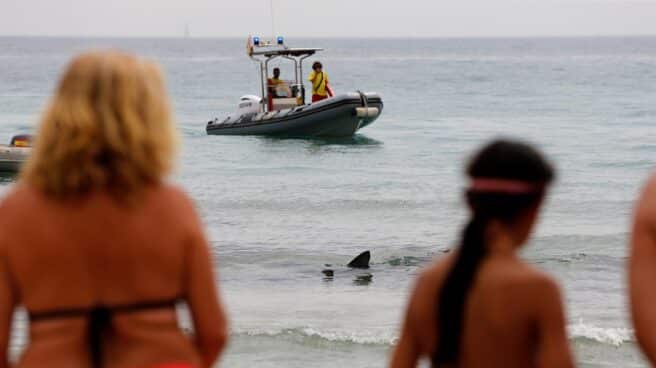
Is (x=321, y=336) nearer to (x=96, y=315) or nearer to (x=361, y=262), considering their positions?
(x=361, y=262)

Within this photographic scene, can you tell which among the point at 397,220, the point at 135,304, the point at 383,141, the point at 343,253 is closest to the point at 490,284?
the point at 135,304

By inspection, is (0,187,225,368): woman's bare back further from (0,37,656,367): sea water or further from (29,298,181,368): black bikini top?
(0,37,656,367): sea water

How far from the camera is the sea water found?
11531mm

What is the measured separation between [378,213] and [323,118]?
7.47 meters

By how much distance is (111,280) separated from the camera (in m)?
2.49

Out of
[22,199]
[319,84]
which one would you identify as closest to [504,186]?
[22,199]

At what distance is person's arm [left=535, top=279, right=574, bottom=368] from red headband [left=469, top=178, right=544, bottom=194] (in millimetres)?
175

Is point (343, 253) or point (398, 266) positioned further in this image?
point (343, 253)

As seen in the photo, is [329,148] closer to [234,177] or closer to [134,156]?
[234,177]

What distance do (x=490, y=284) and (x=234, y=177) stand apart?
82.9ft

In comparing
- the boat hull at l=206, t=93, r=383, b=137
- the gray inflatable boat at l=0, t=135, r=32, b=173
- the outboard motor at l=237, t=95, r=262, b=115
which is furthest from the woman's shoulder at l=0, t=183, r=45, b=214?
the outboard motor at l=237, t=95, r=262, b=115

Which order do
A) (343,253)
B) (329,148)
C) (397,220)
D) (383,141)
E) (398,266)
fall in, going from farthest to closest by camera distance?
1. (383,141)
2. (329,148)
3. (397,220)
4. (343,253)
5. (398,266)

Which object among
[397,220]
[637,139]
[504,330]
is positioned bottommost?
[637,139]

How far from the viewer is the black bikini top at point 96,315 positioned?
2496mm
